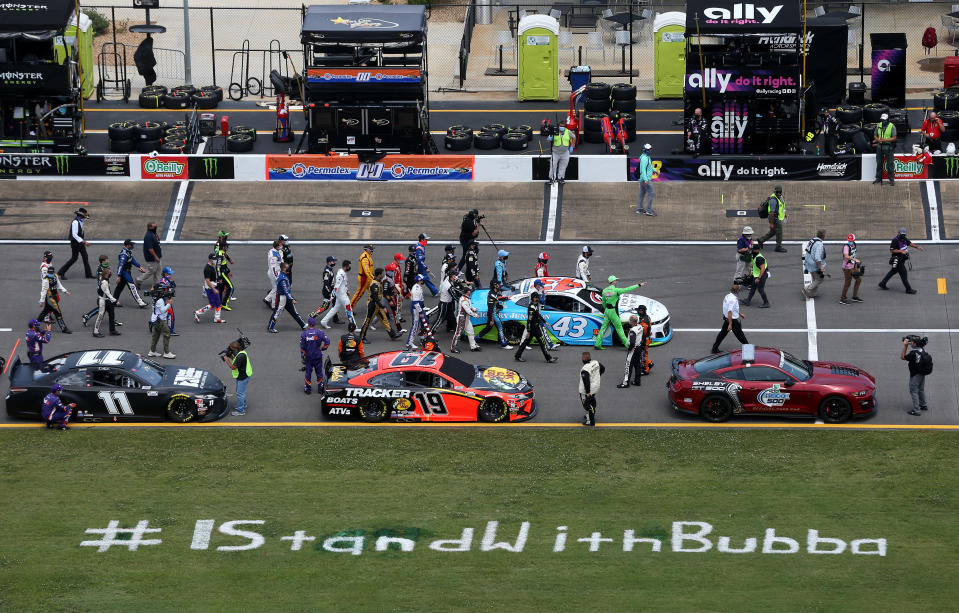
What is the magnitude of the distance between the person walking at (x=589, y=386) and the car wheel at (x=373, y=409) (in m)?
3.63

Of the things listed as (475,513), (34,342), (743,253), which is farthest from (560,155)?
(475,513)

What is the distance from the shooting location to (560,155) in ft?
132

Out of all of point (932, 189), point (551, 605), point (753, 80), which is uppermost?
point (753, 80)

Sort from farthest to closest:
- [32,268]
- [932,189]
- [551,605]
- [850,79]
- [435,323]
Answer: [850,79] < [932,189] < [32,268] < [435,323] < [551,605]

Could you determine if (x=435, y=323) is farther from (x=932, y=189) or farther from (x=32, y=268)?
(x=932, y=189)

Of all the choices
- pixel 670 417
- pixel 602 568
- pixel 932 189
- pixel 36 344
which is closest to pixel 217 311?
pixel 36 344

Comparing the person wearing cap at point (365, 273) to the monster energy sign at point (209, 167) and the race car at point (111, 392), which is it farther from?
the monster energy sign at point (209, 167)

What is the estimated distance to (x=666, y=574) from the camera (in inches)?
843

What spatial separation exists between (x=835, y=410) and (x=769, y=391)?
4.21ft

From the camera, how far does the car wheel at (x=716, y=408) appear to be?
27.0m

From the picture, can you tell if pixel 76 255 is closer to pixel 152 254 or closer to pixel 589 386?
pixel 152 254

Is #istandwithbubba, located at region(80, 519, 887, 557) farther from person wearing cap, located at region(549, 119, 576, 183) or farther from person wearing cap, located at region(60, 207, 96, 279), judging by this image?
person wearing cap, located at region(549, 119, 576, 183)

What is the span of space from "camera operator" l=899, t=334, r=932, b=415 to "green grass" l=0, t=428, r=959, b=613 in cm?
113

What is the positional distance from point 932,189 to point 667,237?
25.2 feet
